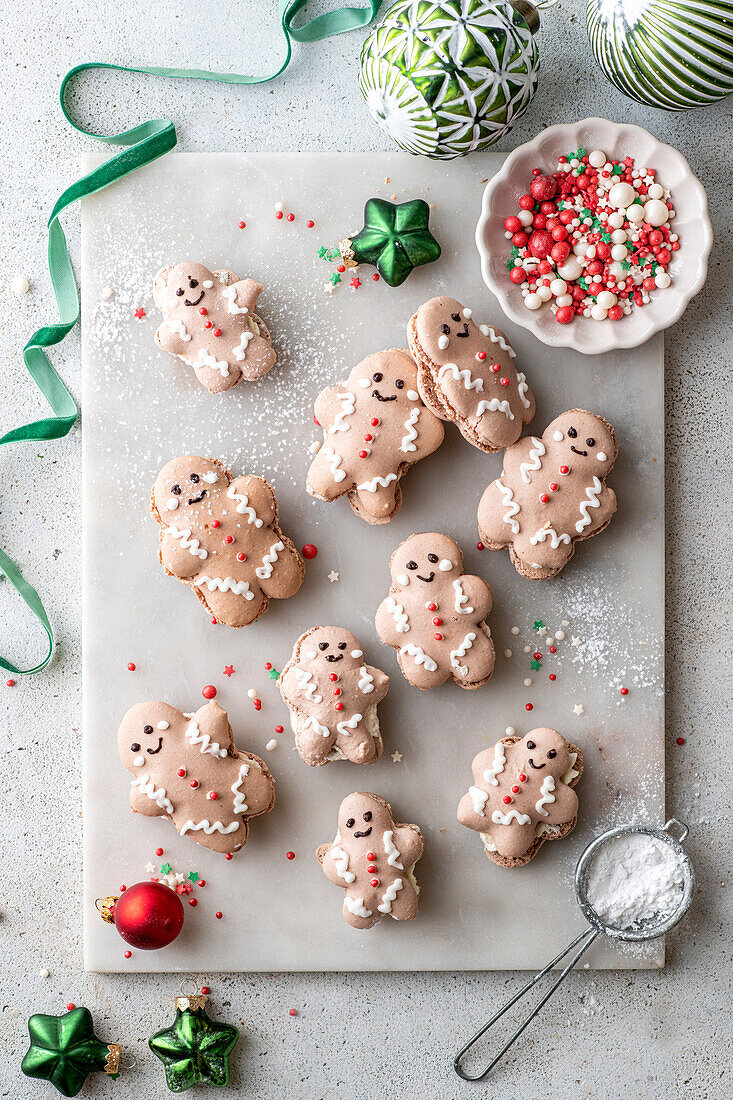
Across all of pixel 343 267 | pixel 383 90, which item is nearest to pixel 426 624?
pixel 343 267

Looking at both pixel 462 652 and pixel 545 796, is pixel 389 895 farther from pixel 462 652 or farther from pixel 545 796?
pixel 462 652

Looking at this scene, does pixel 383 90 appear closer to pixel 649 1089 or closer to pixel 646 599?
pixel 646 599

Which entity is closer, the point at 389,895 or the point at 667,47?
the point at 667,47

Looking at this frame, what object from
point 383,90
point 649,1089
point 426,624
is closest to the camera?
point 383,90

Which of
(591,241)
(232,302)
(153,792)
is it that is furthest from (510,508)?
(153,792)

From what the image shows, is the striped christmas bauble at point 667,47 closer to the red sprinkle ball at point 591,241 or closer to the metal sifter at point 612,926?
the red sprinkle ball at point 591,241

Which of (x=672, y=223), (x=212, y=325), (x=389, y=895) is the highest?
(x=212, y=325)
